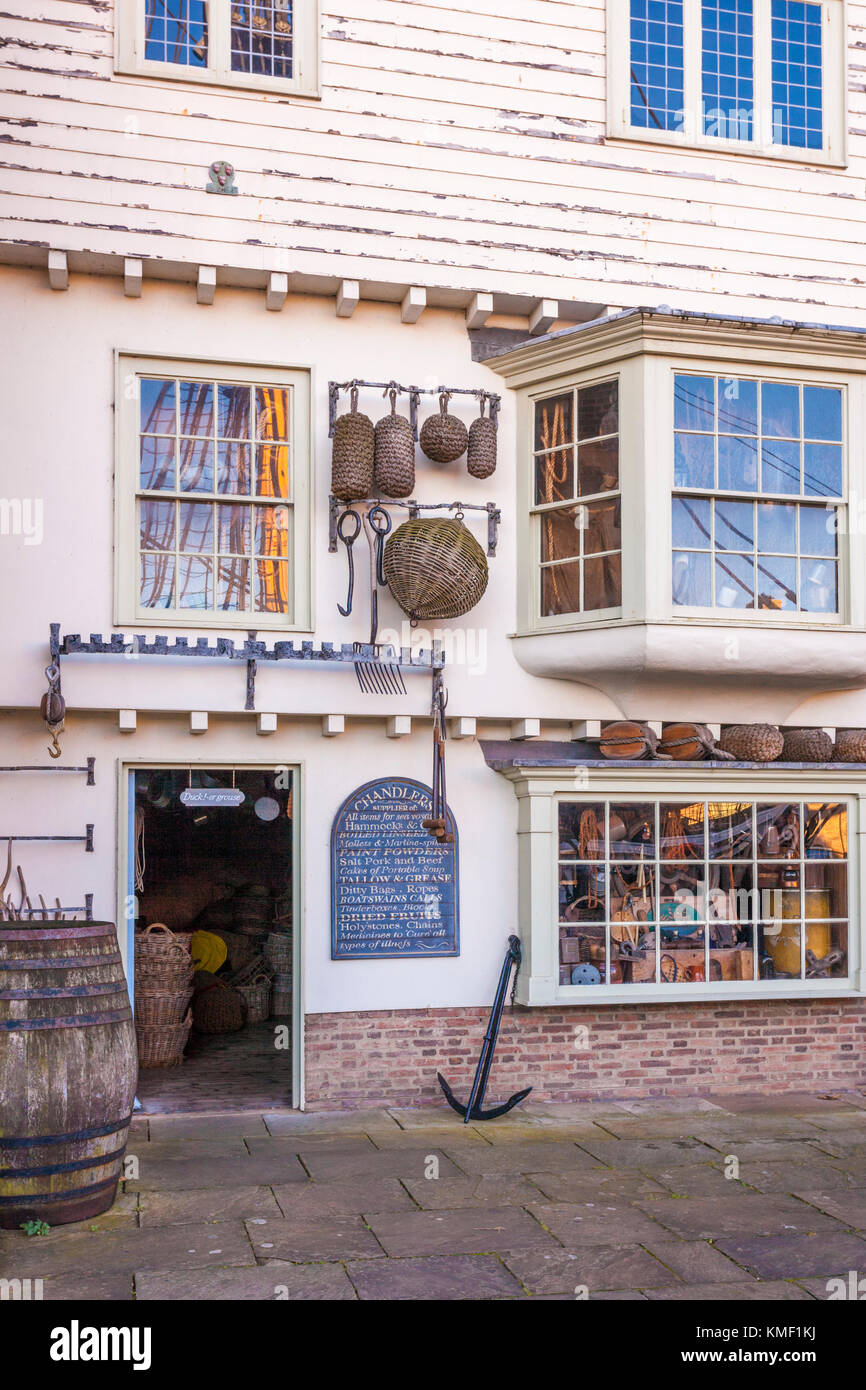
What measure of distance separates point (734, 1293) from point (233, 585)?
518cm

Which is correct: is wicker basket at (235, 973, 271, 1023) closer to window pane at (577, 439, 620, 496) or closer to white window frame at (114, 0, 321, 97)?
window pane at (577, 439, 620, 496)

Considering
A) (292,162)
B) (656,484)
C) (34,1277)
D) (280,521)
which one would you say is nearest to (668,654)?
(656,484)

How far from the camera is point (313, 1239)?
591 centimetres

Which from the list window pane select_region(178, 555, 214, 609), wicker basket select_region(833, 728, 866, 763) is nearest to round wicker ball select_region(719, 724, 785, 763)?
wicker basket select_region(833, 728, 866, 763)

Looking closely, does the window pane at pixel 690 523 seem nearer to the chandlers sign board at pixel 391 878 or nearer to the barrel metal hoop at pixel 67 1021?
the chandlers sign board at pixel 391 878

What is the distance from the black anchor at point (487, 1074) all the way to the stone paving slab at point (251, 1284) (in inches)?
109

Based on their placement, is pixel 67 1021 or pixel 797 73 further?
pixel 797 73

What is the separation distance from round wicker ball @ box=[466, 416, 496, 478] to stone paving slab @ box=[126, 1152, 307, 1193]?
14.6 feet

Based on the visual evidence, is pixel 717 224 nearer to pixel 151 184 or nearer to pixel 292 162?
pixel 292 162

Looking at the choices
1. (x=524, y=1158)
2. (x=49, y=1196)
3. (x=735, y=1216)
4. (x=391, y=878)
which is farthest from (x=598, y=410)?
(x=49, y=1196)

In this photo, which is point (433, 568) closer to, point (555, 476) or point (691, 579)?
point (555, 476)

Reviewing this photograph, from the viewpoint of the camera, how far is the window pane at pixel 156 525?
8383 mm

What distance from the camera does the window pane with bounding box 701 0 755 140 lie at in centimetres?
942

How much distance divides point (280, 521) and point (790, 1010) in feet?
16.1
